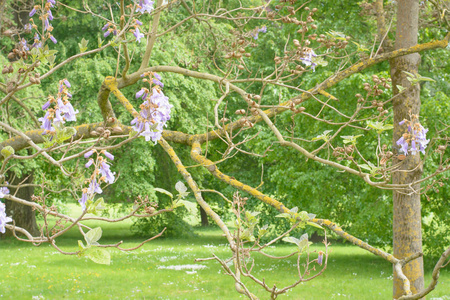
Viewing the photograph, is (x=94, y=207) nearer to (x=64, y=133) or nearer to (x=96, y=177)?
(x=96, y=177)

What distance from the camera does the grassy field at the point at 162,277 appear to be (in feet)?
34.7

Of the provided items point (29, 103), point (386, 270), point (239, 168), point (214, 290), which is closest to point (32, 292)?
point (214, 290)

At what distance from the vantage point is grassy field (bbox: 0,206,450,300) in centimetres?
1057

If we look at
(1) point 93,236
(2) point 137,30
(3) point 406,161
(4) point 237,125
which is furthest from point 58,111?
(3) point 406,161

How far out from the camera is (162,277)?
12.6 metres

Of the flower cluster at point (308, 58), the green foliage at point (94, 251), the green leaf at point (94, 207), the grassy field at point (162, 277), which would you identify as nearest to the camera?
the green foliage at point (94, 251)

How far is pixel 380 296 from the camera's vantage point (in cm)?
1061

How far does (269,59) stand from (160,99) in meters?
17.4

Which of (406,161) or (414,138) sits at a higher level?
(414,138)

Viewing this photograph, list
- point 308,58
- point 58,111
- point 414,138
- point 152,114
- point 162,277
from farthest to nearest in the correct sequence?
point 162,277, point 308,58, point 414,138, point 152,114, point 58,111

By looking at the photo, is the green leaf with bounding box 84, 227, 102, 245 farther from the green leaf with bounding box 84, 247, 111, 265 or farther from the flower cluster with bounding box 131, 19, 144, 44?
the flower cluster with bounding box 131, 19, 144, 44

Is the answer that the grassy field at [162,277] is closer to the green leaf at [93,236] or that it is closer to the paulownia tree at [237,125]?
the paulownia tree at [237,125]

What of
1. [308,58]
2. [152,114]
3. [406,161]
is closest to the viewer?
[152,114]

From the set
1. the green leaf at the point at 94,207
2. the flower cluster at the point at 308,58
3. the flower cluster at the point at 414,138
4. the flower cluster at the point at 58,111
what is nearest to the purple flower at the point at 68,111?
the flower cluster at the point at 58,111
